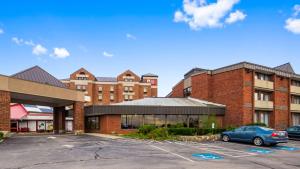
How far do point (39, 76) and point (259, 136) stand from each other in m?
24.2

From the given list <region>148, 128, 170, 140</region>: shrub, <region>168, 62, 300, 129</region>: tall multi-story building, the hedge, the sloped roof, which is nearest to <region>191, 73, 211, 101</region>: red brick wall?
<region>168, 62, 300, 129</region>: tall multi-story building

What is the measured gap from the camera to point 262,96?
3878 cm

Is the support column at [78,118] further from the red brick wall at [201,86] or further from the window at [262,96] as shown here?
the window at [262,96]

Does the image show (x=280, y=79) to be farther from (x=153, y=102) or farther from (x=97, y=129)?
(x=97, y=129)

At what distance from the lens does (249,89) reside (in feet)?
118

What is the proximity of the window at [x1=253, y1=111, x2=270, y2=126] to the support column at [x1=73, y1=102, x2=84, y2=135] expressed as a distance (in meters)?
20.1

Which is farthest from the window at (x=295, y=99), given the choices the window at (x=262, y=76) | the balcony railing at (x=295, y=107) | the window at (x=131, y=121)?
the window at (x=131, y=121)

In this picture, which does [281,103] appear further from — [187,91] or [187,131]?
[187,131]

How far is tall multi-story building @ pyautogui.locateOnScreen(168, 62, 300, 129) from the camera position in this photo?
117ft

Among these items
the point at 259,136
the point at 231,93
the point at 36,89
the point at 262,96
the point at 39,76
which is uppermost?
the point at 39,76

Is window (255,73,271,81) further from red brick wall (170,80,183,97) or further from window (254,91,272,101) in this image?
red brick wall (170,80,183,97)

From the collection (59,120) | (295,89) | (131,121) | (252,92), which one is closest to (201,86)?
(252,92)

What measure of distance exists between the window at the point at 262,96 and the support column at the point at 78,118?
2058 centimetres

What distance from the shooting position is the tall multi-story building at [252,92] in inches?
1407
